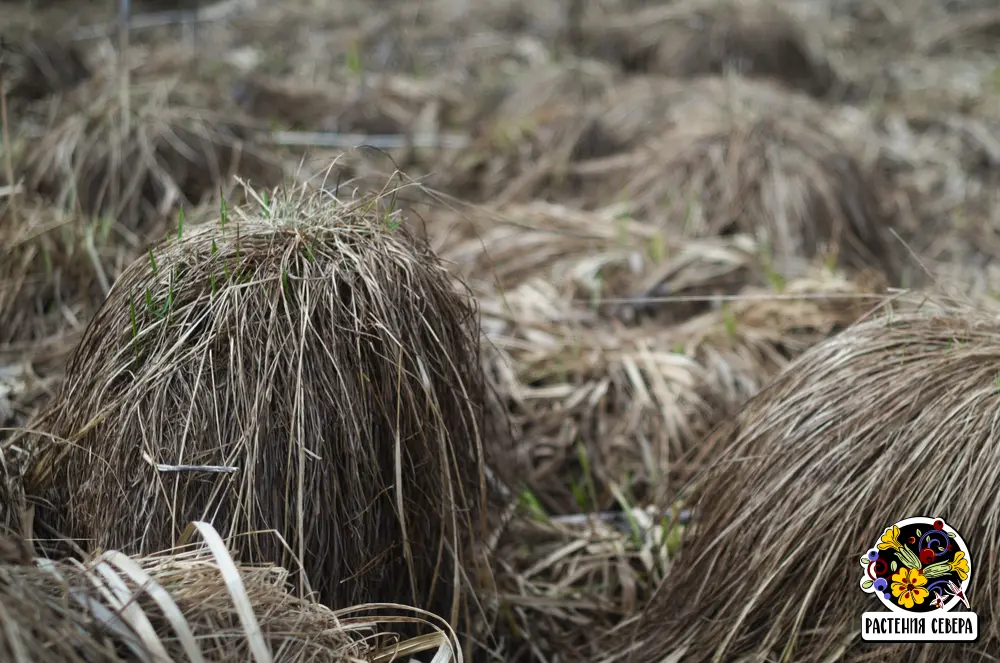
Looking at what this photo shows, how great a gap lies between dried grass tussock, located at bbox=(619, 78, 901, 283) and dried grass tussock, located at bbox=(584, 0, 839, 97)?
1.90m

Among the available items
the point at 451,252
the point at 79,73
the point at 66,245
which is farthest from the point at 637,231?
the point at 79,73

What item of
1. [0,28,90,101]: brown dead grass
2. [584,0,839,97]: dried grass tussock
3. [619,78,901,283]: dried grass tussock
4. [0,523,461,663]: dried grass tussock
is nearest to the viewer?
[0,523,461,663]: dried grass tussock

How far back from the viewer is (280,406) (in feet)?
5.07

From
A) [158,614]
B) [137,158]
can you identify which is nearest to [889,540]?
[158,614]

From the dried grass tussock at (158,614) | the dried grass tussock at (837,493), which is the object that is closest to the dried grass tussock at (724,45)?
the dried grass tussock at (837,493)

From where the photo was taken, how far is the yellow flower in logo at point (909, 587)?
5.17 ft

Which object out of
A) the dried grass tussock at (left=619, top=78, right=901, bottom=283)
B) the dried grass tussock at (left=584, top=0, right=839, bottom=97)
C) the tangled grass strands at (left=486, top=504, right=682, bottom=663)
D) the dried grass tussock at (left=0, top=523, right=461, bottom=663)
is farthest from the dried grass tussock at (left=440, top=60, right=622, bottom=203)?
the dried grass tussock at (left=0, top=523, right=461, bottom=663)

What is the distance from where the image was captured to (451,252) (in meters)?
3.31

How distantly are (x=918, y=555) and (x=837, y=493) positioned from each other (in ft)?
0.54

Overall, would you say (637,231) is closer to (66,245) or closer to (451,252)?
(451,252)

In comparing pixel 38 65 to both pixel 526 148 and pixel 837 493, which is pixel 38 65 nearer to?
pixel 526 148

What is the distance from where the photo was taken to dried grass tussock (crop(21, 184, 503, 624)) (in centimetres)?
153

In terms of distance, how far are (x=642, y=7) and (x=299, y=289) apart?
21.1 ft

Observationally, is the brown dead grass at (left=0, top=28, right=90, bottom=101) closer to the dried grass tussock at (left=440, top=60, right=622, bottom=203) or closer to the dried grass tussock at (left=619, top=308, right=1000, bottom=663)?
the dried grass tussock at (left=440, top=60, right=622, bottom=203)
